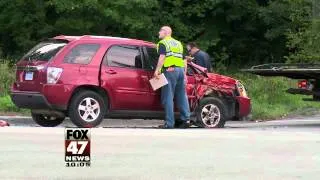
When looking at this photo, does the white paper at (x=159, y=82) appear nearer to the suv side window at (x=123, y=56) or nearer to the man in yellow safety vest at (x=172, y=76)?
the man in yellow safety vest at (x=172, y=76)

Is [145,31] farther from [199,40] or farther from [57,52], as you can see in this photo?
[57,52]

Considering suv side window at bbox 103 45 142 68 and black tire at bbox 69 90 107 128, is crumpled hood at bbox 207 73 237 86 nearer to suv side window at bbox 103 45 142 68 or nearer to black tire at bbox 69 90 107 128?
suv side window at bbox 103 45 142 68

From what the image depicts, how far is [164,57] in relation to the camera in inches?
484

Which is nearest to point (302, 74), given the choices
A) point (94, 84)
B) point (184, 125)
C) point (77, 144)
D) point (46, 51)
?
point (184, 125)

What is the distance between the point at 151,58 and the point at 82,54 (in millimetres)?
1357

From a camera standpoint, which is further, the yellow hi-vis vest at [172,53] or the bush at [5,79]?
the bush at [5,79]

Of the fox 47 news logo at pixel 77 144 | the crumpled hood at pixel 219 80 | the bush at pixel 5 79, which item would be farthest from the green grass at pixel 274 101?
the fox 47 news logo at pixel 77 144

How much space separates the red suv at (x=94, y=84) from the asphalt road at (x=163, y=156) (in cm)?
393

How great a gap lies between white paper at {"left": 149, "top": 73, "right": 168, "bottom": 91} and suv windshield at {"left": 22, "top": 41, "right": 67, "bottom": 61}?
5.39 feet

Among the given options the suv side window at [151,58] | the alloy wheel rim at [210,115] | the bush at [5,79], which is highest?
the suv side window at [151,58]

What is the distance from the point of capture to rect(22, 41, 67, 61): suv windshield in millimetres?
11828

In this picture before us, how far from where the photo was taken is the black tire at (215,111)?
13000 millimetres

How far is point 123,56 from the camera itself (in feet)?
40.4

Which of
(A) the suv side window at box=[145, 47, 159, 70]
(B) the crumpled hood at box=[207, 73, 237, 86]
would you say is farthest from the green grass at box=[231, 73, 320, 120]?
(A) the suv side window at box=[145, 47, 159, 70]
